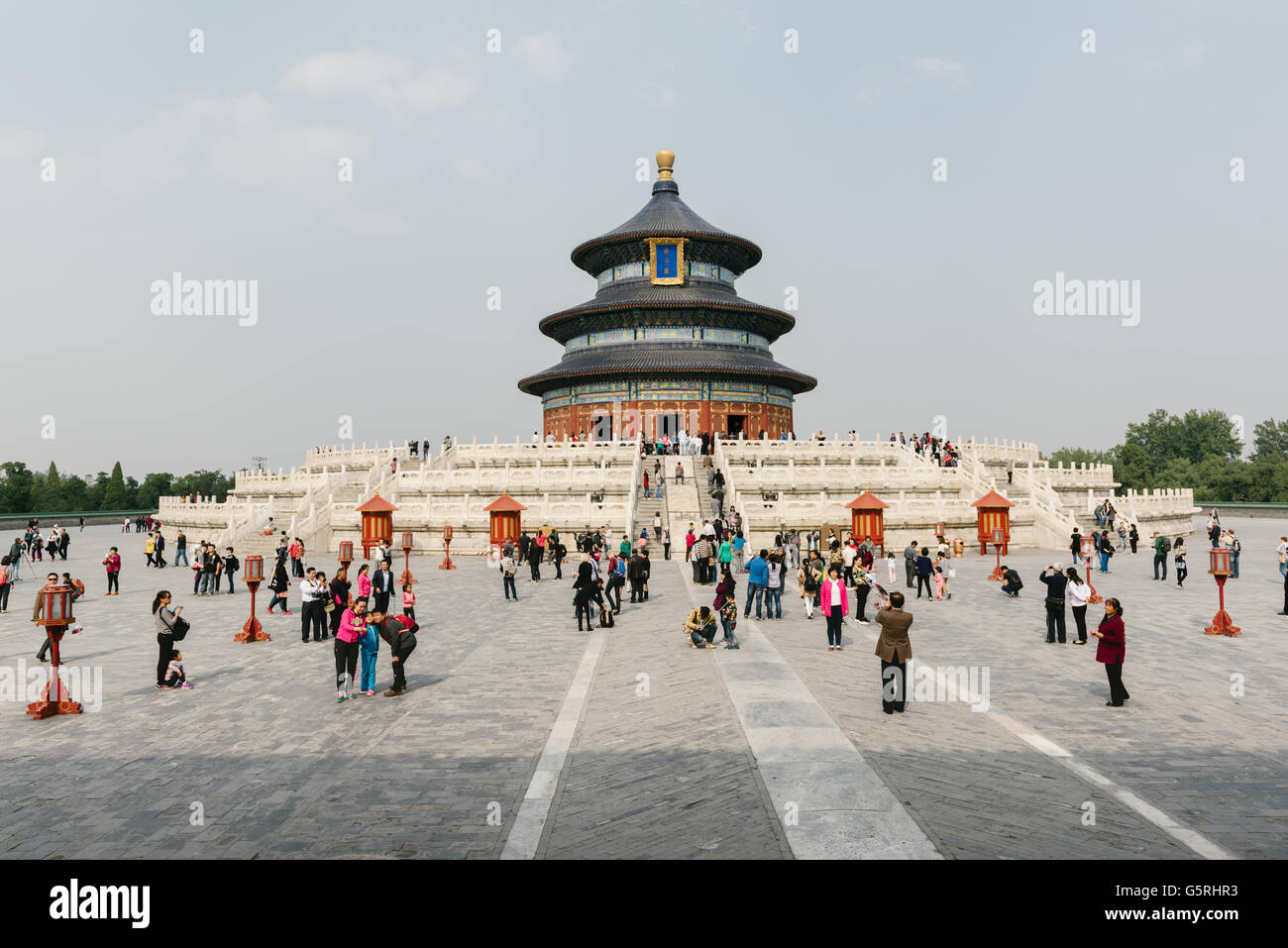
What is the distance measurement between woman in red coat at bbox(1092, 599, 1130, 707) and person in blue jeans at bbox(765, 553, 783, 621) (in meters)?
7.43

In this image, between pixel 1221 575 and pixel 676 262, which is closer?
pixel 1221 575

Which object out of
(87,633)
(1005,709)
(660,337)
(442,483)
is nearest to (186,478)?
(660,337)

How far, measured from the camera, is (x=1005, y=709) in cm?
1000

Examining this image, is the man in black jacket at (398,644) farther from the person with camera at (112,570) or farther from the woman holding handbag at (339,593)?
the person with camera at (112,570)

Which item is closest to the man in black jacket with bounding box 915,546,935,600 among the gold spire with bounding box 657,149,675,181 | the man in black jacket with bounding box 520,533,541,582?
the man in black jacket with bounding box 520,533,541,582

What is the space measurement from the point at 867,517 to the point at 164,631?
20536 millimetres

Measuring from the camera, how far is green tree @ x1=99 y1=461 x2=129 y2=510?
83.8m

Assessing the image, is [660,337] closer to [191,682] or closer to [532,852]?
[191,682]

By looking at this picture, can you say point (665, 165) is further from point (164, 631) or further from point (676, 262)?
point (164, 631)

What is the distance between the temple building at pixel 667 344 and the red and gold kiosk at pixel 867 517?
2694 cm

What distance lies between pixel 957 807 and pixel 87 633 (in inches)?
653

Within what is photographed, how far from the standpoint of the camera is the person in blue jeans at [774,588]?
55.3ft

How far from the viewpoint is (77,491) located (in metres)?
86.2

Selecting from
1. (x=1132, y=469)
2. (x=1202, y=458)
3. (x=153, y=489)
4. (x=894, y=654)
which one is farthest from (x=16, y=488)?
(x=1202, y=458)
